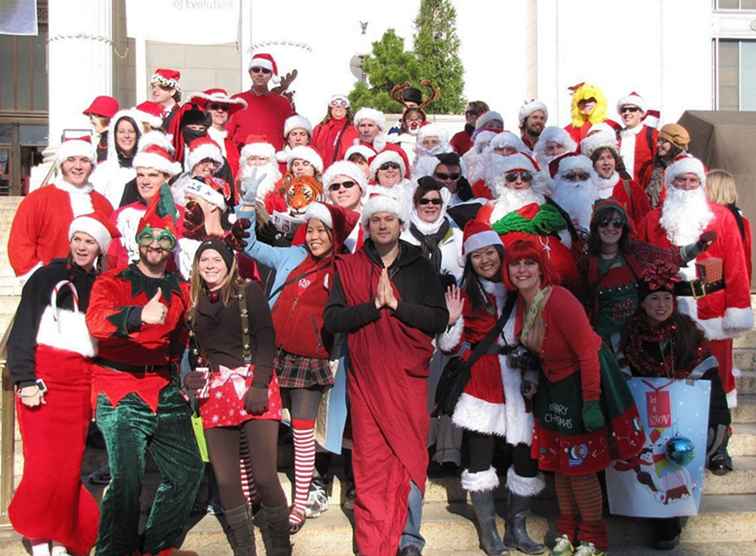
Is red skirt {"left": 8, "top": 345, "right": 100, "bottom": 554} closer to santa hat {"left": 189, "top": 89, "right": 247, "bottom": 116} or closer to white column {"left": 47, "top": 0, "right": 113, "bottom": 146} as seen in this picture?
santa hat {"left": 189, "top": 89, "right": 247, "bottom": 116}

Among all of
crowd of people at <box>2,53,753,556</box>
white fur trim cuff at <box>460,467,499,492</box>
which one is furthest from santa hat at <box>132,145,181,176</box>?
white fur trim cuff at <box>460,467,499,492</box>

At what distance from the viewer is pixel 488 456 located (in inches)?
212

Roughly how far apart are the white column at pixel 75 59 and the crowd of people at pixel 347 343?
22.8 ft

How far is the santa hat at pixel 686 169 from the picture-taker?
6637mm

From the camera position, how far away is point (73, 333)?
16.1 feet

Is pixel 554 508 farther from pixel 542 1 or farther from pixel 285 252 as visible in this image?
pixel 542 1

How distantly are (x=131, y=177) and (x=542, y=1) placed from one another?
400 inches

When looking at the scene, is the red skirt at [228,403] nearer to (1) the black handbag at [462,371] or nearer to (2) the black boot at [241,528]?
(2) the black boot at [241,528]

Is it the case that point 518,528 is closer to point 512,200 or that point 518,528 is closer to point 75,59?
point 512,200

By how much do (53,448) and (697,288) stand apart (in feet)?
13.9

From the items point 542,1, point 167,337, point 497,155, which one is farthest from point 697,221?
point 542,1

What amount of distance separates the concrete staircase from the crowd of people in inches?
4.7

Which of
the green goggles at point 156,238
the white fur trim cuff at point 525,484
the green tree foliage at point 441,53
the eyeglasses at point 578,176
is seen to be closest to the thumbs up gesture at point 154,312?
the green goggles at point 156,238

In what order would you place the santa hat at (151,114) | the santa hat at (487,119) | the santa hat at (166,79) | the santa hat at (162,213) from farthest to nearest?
the santa hat at (166,79), the santa hat at (487,119), the santa hat at (151,114), the santa hat at (162,213)
